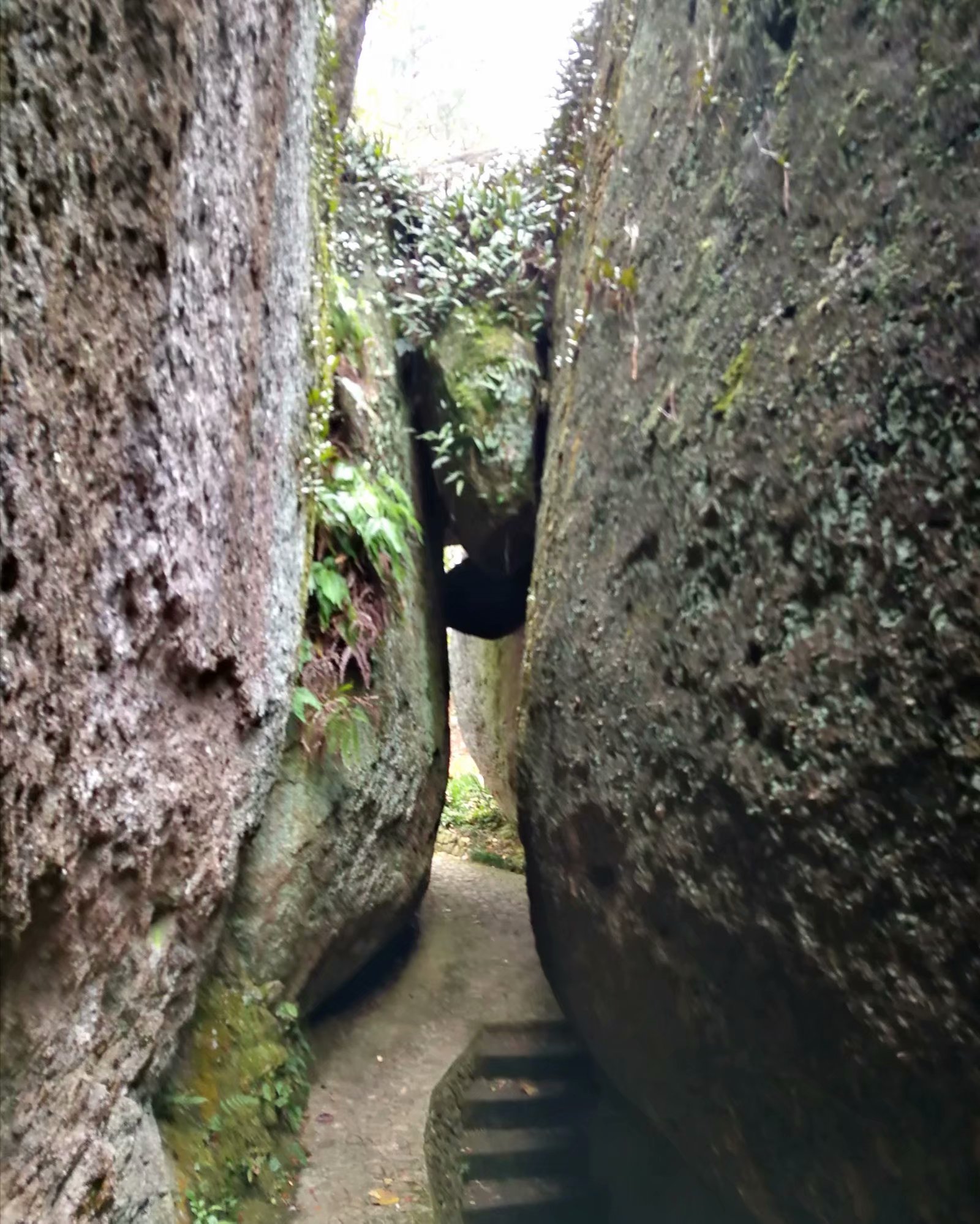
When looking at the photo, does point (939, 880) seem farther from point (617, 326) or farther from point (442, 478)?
point (442, 478)

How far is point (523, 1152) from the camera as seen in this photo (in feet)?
18.1

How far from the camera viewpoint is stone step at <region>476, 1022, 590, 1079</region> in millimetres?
5770

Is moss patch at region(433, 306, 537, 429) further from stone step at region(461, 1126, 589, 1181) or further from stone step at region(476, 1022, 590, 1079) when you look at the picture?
stone step at region(461, 1126, 589, 1181)

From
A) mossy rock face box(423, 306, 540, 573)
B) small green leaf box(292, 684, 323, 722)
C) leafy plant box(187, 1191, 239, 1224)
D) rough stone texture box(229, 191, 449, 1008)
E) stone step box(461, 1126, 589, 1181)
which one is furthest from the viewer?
mossy rock face box(423, 306, 540, 573)

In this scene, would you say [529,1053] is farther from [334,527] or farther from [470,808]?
[470,808]

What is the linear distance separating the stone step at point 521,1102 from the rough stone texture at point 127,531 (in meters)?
2.64

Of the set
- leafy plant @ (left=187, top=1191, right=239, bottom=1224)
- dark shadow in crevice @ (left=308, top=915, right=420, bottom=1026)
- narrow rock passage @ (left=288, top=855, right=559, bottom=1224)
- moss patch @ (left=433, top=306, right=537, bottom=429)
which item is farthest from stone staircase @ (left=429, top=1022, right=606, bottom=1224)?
moss patch @ (left=433, top=306, right=537, bottom=429)

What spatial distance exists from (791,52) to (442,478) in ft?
13.2

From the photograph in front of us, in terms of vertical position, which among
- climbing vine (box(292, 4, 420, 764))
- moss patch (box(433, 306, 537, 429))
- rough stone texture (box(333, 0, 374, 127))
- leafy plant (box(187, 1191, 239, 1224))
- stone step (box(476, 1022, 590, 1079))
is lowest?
stone step (box(476, 1022, 590, 1079))

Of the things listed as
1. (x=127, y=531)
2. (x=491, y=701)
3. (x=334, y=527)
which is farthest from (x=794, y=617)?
(x=491, y=701)

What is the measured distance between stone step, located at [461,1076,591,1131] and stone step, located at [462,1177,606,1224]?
30 centimetres

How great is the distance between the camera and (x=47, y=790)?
6.86 feet

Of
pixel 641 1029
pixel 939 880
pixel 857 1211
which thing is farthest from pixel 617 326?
pixel 857 1211

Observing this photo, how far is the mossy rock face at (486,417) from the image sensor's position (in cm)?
640
